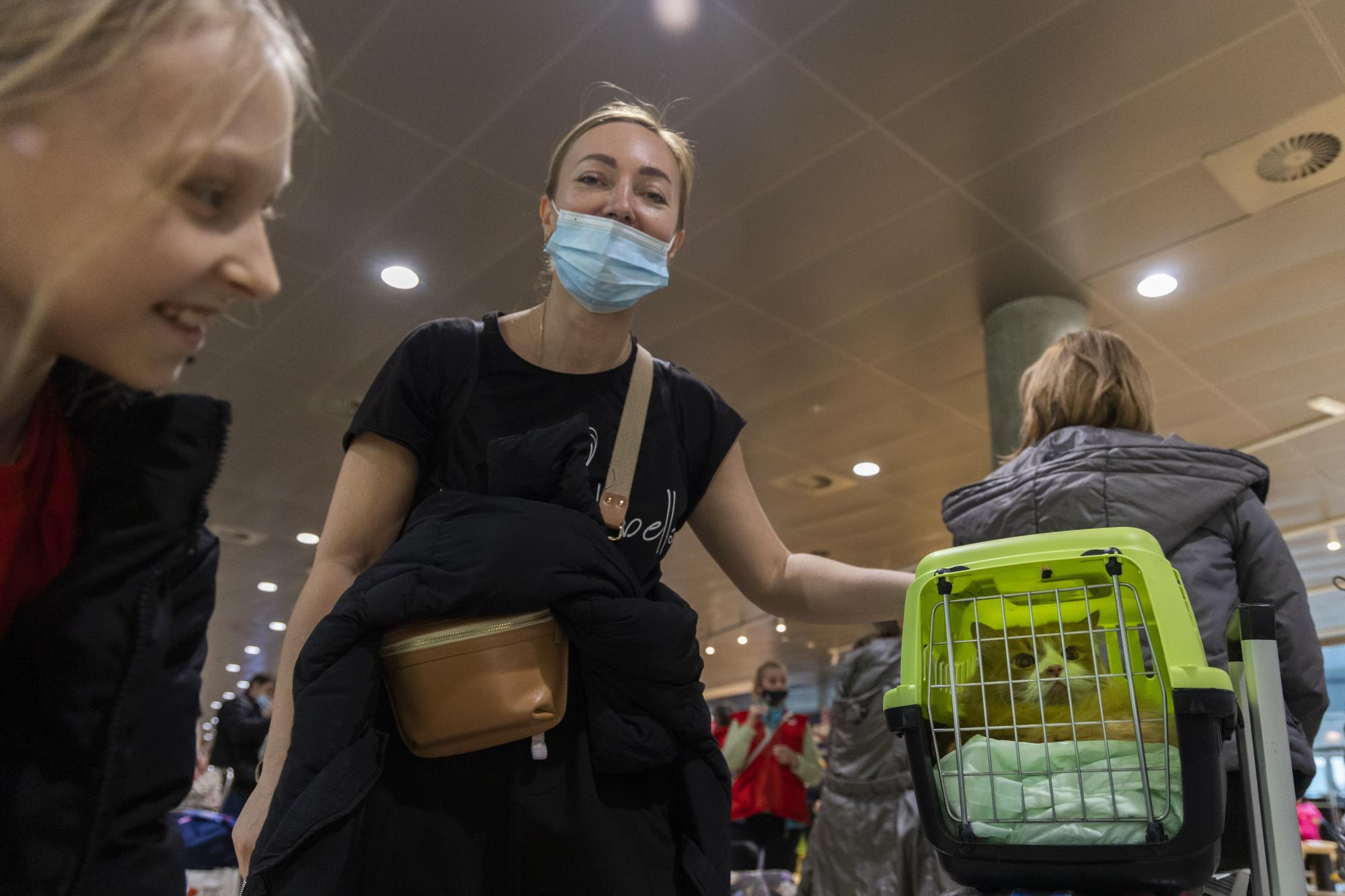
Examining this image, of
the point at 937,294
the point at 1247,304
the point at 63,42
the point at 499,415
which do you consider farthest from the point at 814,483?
the point at 63,42

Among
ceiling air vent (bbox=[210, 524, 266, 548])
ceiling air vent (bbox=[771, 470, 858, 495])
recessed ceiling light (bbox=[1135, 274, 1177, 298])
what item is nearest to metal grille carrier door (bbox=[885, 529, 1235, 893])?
recessed ceiling light (bbox=[1135, 274, 1177, 298])

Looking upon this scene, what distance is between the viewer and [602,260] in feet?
4.79

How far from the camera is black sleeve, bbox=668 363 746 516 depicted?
4.93 ft

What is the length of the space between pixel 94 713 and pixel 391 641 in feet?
1.63

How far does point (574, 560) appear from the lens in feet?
3.76

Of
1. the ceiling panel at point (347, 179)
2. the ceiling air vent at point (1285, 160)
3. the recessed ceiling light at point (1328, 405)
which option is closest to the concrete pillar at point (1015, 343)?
the ceiling air vent at point (1285, 160)

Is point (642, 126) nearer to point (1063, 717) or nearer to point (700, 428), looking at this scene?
point (700, 428)

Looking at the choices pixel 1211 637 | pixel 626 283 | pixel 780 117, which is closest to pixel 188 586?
pixel 626 283

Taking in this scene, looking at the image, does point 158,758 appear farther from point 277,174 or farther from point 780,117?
point 780,117

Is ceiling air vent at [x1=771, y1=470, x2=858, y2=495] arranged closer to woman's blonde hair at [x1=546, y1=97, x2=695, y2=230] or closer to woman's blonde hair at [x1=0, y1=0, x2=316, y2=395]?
woman's blonde hair at [x1=546, y1=97, x2=695, y2=230]

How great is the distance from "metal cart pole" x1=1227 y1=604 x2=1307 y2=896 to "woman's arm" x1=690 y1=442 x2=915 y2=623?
552 mm

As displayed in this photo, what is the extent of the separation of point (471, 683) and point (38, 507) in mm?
523

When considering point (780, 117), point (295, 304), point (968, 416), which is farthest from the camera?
point (968, 416)

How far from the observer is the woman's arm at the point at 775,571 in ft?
4.94
